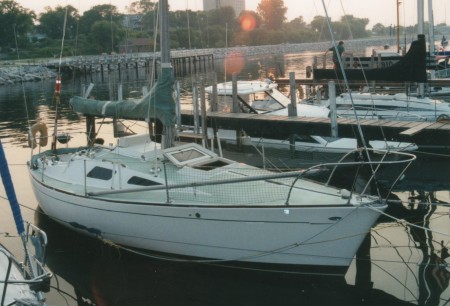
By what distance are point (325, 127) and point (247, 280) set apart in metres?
8.20

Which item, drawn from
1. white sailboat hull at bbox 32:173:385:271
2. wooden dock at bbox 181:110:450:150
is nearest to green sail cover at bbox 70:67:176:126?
white sailboat hull at bbox 32:173:385:271

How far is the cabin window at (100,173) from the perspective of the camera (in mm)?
12734

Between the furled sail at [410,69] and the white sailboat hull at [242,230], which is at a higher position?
the furled sail at [410,69]

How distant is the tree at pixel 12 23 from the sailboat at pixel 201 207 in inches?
3274

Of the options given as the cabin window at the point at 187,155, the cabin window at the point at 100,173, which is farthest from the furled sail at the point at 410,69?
the cabin window at the point at 100,173

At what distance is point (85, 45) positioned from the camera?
323ft

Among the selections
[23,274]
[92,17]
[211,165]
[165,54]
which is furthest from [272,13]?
[23,274]

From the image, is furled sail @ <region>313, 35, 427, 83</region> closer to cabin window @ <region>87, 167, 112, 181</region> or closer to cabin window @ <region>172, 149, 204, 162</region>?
cabin window @ <region>172, 149, 204, 162</region>

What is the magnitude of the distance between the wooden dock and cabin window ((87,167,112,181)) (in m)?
7.47

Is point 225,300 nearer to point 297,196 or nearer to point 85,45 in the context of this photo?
point 297,196

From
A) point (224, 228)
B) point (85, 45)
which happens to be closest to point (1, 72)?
point (85, 45)

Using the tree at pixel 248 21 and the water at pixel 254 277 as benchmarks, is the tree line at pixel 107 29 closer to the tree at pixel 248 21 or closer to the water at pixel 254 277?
the tree at pixel 248 21

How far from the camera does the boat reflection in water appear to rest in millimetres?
10172

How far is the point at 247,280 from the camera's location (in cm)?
1088
